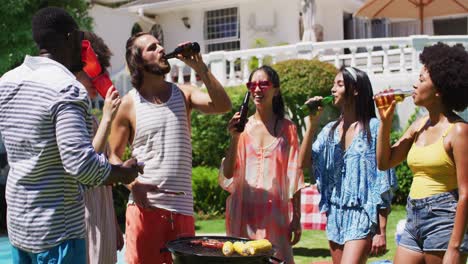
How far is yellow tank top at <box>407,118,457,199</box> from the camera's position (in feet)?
13.7

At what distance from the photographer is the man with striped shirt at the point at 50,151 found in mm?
3363

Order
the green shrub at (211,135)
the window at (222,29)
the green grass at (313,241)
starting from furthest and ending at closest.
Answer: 1. the window at (222,29)
2. the green shrub at (211,135)
3. the green grass at (313,241)

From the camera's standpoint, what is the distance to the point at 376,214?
496cm

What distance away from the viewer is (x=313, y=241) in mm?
9641

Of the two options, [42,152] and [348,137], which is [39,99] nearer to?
[42,152]

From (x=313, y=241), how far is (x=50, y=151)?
6.63 m

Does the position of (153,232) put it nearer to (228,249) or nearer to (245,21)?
(228,249)

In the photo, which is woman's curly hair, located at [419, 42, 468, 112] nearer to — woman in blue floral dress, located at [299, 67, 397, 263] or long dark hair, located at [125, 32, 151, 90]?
woman in blue floral dress, located at [299, 67, 397, 263]

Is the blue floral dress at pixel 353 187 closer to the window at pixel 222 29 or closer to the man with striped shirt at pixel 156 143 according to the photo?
the man with striped shirt at pixel 156 143

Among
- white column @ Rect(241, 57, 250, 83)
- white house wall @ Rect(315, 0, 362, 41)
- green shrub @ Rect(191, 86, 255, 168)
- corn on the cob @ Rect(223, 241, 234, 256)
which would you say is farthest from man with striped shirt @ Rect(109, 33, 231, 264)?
white house wall @ Rect(315, 0, 362, 41)

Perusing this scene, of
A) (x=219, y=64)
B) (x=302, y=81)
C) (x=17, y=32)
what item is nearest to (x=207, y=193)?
(x=302, y=81)

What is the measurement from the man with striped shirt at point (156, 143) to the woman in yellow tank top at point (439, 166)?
1.29 meters

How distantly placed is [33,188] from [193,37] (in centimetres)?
2043

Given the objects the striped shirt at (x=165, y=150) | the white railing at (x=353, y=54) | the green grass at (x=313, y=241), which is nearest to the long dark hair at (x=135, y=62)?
the striped shirt at (x=165, y=150)
